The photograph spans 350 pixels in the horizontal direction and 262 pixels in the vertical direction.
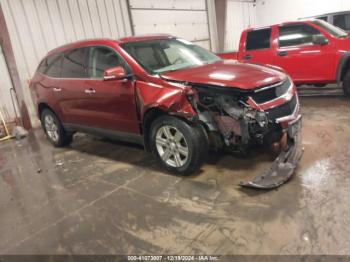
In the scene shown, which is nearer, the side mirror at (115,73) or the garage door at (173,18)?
the side mirror at (115,73)

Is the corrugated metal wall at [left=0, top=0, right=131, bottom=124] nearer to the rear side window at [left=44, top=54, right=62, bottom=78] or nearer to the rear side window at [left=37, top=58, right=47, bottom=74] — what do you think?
the rear side window at [left=37, top=58, right=47, bottom=74]

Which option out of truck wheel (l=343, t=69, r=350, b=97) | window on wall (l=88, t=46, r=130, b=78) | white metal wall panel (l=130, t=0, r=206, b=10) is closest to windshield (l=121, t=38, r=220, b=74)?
window on wall (l=88, t=46, r=130, b=78)

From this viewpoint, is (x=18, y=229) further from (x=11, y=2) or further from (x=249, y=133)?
(x=11, y=2)

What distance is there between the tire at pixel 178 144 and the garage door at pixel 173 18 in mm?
5903

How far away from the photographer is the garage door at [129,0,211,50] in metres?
8.65

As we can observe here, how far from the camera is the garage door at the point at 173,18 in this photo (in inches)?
341

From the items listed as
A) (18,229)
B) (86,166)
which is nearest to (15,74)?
(86,166)

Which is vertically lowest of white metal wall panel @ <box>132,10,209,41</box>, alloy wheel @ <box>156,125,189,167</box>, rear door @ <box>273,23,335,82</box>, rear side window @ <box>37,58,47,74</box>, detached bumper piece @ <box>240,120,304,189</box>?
detached bumper piece @ <box>240,120,304,189</box>

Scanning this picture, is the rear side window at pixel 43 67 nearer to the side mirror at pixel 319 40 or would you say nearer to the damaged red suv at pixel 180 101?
the damaged red suv at pixel 180 101

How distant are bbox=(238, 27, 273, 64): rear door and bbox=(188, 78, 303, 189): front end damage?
132 inches

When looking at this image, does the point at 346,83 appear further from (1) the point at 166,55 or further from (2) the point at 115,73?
(2) the point at 115,73

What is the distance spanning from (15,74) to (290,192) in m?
6.07

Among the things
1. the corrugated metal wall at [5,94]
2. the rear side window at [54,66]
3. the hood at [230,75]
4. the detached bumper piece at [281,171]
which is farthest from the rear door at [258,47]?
the corrugated metal wall at [5,94]

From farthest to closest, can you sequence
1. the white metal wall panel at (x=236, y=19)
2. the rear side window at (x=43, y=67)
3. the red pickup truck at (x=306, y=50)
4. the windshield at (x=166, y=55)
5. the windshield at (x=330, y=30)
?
the white metal wall panel at (x=236, y=19)
the windshield at (x=330, y=30)
the red pickup truck at (x=306, y=50)
the rear side window at (x=43, y=67)
the windshield at (x=166, y=55)
